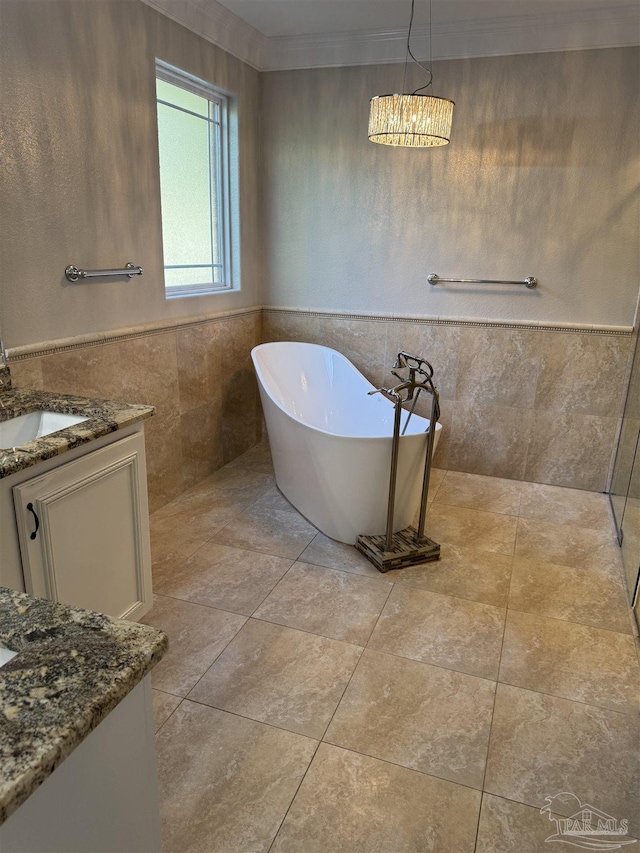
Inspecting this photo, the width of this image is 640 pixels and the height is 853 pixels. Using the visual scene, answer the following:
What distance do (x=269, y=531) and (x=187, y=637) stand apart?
0.87 metres

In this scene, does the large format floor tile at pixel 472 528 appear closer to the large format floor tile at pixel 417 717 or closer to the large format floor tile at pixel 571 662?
the large format floor tile at pixel 571 662

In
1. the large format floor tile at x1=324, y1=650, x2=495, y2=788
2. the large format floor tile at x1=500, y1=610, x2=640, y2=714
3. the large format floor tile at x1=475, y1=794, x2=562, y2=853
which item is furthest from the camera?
the large format floor tile at x1=500, y1=610, x2=640, y2=714

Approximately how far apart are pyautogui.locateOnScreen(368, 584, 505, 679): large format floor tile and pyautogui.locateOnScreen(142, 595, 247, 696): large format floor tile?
0.55 m

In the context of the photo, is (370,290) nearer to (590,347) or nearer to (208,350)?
(208,350)

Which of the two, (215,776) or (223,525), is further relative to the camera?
(223,525)

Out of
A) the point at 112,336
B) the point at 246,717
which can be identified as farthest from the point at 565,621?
the point at 112,336

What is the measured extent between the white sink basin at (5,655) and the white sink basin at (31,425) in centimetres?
117

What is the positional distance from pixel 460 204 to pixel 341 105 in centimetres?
91

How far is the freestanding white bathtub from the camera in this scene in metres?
2.69

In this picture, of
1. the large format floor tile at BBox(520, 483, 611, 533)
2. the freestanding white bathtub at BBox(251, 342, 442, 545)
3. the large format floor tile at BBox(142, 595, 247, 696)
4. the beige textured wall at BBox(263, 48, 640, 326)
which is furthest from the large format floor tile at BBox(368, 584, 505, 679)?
the beige textured wall at BBox(263, 48, 640, 326)

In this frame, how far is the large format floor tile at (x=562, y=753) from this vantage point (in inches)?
63.0

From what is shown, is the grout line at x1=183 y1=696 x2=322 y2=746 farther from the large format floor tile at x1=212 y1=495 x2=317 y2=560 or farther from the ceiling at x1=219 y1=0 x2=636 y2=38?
the ceiling at x1=219 y1=0 x2=636 y2=38

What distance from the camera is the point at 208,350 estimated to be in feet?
11.4

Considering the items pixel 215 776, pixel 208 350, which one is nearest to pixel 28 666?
pixel 215 776
